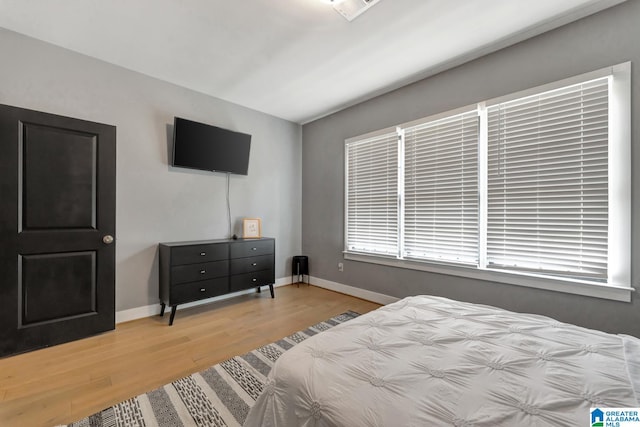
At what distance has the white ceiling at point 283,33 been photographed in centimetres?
207

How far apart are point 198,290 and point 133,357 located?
0.91 metres

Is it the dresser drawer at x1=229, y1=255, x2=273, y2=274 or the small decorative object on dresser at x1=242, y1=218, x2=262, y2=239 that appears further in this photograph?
the small decorative object on dresser at x1=242, y1=218, x2=262, y2=239

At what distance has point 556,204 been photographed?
7.35 ft

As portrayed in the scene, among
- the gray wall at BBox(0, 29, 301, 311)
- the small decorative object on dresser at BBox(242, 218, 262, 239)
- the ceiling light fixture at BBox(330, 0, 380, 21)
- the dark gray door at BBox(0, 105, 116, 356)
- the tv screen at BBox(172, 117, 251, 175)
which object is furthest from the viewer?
the small decorative object on dresser at BBox(242, 218, 262, 239)

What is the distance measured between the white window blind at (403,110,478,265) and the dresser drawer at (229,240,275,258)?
1865mm

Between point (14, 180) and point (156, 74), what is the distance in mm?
1712

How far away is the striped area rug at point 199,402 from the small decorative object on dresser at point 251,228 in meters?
1.97

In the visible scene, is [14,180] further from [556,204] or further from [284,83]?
[556,204]

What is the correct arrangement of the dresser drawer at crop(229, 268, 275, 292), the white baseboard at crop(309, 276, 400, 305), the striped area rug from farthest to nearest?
the white baseboard at crop(309, 276, 400, 305), the dresser drawer at crop(229, 268, 275, 292), the striped area rug

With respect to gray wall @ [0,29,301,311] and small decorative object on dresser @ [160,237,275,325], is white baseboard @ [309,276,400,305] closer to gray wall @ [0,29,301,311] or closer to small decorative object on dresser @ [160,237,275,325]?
small decorative object on dresser @ [160,237,275,325]

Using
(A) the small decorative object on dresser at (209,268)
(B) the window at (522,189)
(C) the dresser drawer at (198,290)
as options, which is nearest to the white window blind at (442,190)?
(B) the window at (522,189)

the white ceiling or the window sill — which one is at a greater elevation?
the white ceiling

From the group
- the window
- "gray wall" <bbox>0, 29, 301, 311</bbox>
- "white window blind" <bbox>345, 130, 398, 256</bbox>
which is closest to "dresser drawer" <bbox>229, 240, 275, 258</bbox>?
"gray wall" <bbox>0, 29, 301, 311</bbox>

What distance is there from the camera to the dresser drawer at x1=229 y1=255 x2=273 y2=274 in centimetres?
340
